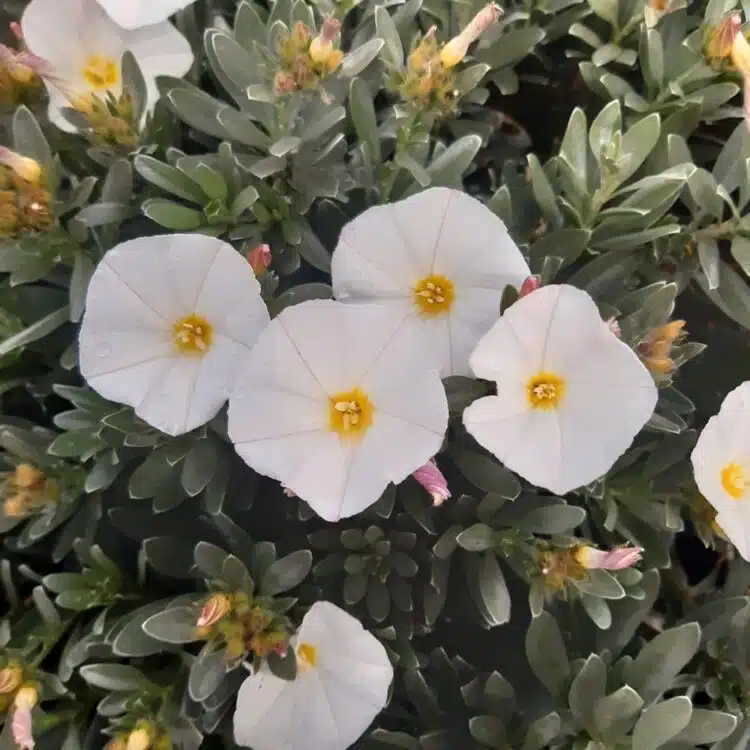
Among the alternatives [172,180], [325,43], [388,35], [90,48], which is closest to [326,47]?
[325,43]

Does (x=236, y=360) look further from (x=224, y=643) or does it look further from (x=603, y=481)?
(x=603, y=481)

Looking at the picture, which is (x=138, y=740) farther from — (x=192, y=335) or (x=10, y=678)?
(x=192, y=335)

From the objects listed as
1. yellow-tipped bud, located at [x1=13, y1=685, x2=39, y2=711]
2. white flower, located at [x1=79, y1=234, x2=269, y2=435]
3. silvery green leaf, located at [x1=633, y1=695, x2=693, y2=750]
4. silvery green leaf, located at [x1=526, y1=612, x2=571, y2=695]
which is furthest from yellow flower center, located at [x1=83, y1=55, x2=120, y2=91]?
silvery green leaf, located at [x1=633, y1=695, x2=693, y2=750]

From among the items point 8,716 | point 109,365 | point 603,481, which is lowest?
point 8,716

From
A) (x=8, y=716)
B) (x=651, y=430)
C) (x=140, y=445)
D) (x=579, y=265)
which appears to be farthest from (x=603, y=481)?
(x=8, y=716)

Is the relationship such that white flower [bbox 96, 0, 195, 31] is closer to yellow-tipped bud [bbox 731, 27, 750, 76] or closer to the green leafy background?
the green leafy background

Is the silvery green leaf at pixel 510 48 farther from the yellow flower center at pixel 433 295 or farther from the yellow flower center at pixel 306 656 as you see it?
the yellow flower center at pixel 306 656

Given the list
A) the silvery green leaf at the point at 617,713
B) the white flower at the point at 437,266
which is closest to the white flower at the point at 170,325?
the white flower at the point at 437,266
